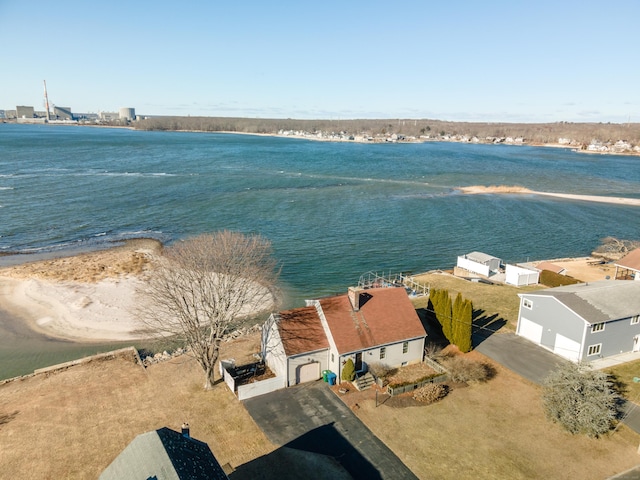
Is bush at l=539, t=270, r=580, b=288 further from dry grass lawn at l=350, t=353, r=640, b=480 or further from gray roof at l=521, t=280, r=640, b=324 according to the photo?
dry grass lawn at l=350, t=353, r=640, b=480

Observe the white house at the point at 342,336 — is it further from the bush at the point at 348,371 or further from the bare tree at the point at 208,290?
the bare tree at the point at 208,290

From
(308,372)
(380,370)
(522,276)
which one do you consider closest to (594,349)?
(380,370)

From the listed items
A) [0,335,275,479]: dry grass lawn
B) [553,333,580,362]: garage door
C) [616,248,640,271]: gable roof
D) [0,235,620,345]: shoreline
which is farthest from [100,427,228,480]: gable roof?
[616,248,640,271]: gable roof

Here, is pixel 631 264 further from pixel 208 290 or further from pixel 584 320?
pixel 208 290

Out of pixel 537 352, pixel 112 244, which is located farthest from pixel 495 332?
pixel 112 244

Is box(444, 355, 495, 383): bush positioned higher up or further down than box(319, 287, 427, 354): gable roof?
further down
